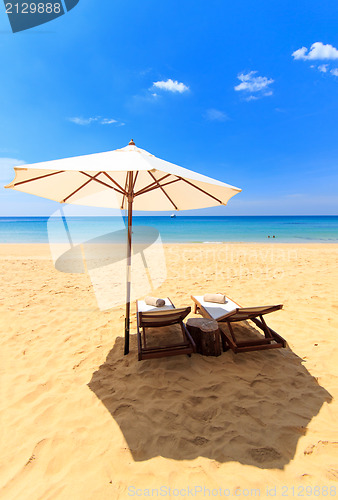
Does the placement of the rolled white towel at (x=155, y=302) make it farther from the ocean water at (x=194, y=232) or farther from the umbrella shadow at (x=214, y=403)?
the ocean water at (x=194, y=232)

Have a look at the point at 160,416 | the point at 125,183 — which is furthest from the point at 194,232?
the point at 160,416

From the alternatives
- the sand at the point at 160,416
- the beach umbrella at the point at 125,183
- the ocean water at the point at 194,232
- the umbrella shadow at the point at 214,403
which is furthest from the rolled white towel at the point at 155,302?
the ocean water at the point at 194,232

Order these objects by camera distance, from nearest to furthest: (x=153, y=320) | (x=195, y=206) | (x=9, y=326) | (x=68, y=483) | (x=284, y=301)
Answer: (x=68, y=483)
(x=153, y=320)
(x=9, y=326)
(x=195, y=206)
(x=284, y=301)

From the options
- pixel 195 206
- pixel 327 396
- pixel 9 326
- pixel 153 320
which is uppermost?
pixel 195 206

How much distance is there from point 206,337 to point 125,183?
2.59m

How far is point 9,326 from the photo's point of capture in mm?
4191

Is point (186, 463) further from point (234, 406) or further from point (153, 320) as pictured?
point (153, 320)

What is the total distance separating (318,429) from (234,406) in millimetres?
787

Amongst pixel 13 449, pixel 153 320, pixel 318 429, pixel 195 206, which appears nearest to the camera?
pixel 13 449

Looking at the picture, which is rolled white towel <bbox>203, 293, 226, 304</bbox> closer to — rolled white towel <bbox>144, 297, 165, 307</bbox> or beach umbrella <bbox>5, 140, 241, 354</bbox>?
rolled white towel <bbox>144, 297, 165, 307</bbox>

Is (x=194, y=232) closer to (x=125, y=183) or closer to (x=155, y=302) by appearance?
(x=155, y=302)

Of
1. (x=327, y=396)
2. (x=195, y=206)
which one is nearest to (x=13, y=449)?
(x=327, y=396)

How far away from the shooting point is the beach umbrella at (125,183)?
2315mm

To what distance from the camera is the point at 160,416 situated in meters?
2.35
